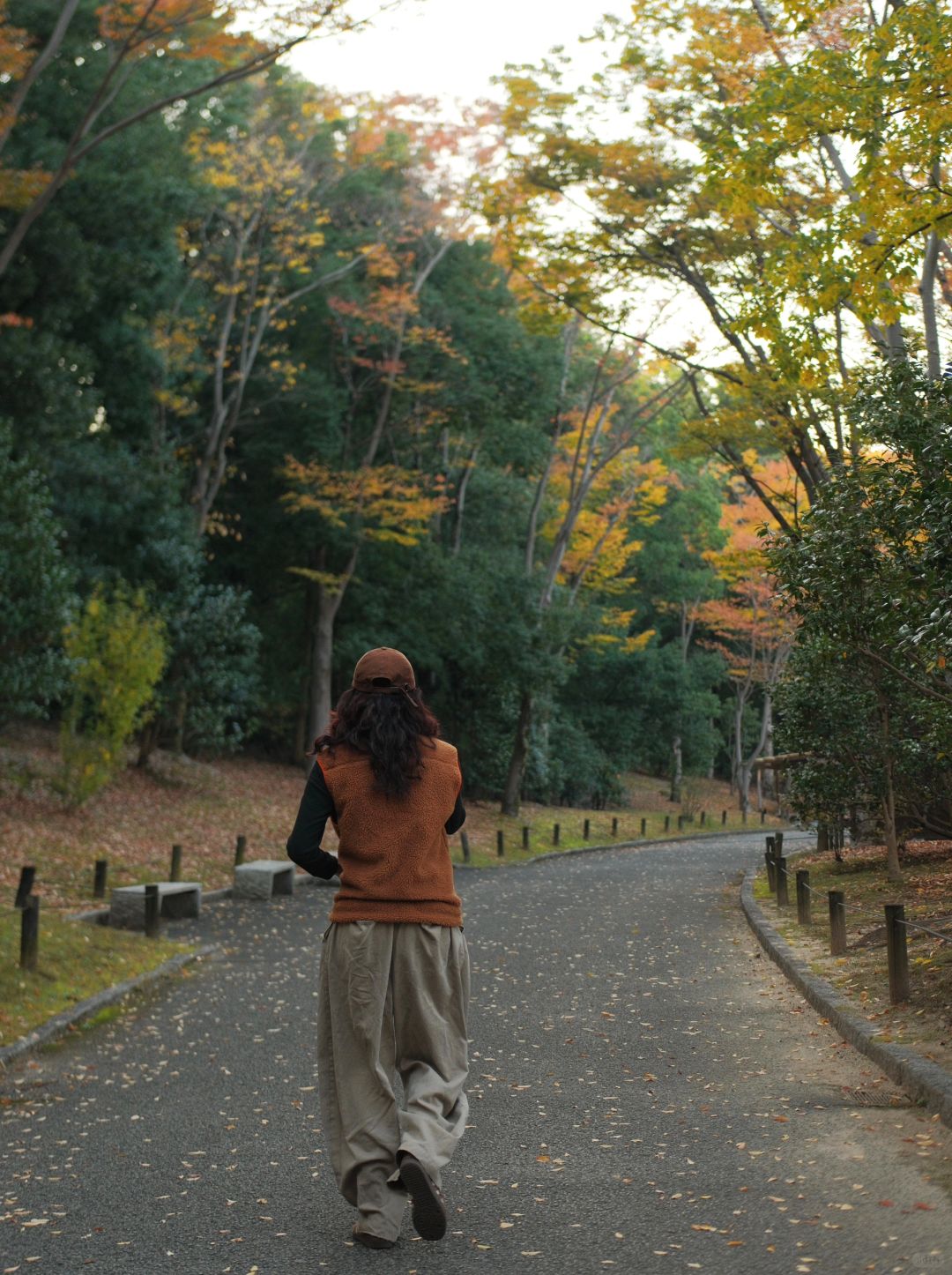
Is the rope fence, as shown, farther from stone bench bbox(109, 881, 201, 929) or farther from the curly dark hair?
stone bench bbox(109, 881, 201, 929)

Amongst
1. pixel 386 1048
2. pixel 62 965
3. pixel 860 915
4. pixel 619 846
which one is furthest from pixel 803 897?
pixel 619 846

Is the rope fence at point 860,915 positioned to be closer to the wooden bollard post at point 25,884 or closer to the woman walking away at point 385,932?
the woman walking away at point 385,932

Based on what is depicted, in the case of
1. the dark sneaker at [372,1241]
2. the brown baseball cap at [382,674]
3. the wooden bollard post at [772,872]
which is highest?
the brown baseball cap at [382,674]

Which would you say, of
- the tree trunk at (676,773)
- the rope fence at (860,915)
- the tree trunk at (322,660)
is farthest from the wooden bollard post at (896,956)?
the tree trunk at (676,773)

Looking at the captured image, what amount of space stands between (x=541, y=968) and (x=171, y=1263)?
7544 millimetres

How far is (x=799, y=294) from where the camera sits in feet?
38.5

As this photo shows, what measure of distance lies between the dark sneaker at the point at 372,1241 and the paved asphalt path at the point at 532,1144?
0.04 meters

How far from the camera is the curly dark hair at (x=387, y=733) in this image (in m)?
4.88

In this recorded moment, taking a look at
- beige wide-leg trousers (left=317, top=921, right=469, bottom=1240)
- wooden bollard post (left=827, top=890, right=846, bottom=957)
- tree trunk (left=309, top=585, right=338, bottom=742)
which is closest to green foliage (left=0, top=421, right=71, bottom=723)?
tree trunk (left=309, top=585, right=338, bottom=742)

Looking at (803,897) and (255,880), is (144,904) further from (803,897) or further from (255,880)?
(803,897)

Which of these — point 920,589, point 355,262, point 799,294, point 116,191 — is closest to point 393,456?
point 355,262

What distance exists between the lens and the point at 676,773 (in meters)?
49.0

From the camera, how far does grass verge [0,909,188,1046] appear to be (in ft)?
30.9

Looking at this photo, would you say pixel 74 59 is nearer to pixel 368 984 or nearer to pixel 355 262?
pixel 355 262
